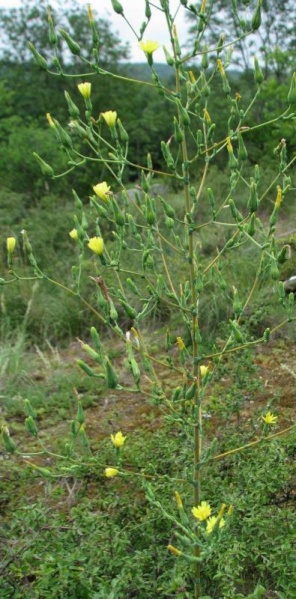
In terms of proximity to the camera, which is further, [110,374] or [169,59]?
[169,59]

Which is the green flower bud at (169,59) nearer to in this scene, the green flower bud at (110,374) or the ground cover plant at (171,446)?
the ground cover plant at (171,446)

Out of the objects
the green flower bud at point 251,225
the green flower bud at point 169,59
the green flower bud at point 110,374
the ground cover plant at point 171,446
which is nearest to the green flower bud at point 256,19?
the ground cover plant at point 171,446

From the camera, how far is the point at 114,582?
184 centimetres

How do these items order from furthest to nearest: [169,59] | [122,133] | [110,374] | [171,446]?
1. [171,446]
2. [122,133]
3. [169,59]
4. [110,374]

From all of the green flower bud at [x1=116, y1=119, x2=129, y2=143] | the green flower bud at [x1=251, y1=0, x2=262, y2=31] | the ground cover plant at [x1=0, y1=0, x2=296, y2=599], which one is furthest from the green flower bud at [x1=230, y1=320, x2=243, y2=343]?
the green flower bud at [x1=251, y1=0, x2=262, y2=31]

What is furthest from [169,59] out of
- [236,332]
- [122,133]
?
[236,332]

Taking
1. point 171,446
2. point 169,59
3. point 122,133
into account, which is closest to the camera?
point 169,59

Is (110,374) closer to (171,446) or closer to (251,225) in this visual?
(251,225)

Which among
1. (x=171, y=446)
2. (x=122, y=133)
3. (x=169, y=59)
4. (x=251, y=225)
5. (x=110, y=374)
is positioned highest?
(x=169, y=59)

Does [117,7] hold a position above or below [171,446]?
above

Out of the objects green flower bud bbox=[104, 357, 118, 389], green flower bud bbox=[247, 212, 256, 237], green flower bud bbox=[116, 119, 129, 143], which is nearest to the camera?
green flower bud bbox=[104, 357, 118, 389]

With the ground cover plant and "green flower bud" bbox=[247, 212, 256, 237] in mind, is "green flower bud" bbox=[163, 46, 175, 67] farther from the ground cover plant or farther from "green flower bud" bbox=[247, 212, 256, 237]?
"green flower bud" bbox=[247, 212, 256, 237]

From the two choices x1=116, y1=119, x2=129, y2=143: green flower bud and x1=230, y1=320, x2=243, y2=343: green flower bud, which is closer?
x1=230, y1=320, x2=243, y2=343: green flower bud

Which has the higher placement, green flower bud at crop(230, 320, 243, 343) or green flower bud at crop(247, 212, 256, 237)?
green flower bud at crop(247, 212, 256, 237)
